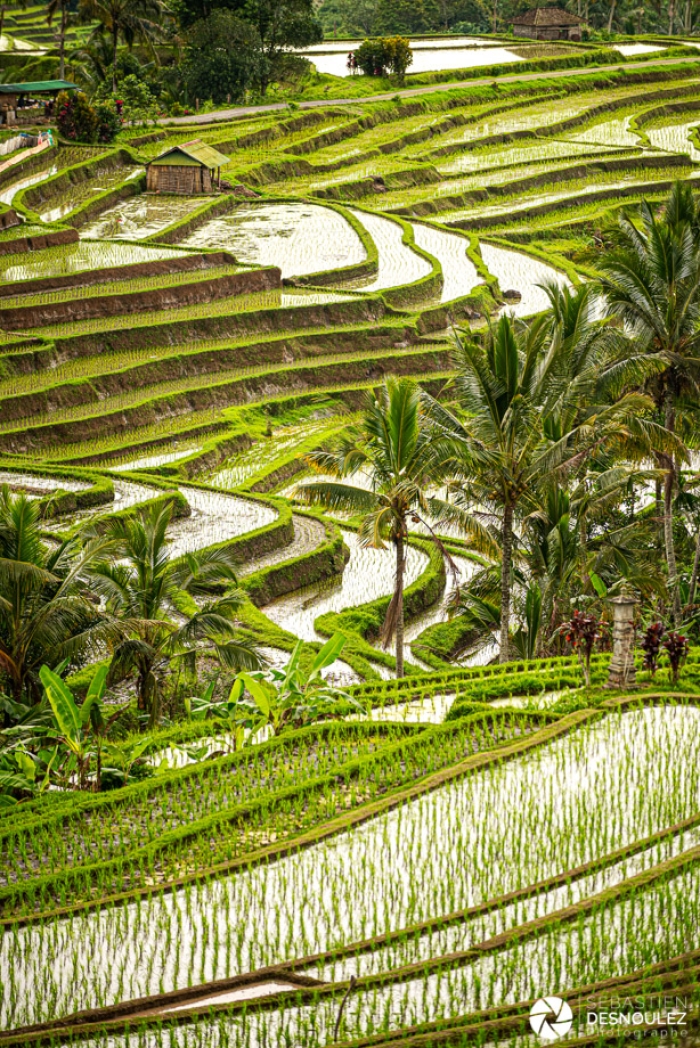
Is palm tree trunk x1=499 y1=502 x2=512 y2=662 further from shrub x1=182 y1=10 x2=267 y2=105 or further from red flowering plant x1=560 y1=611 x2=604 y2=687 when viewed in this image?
shrub x1=182 y1=10 x2=267 y2=105

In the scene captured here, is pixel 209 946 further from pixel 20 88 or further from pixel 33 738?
pixel 20 88

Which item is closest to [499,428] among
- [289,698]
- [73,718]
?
[289,698]

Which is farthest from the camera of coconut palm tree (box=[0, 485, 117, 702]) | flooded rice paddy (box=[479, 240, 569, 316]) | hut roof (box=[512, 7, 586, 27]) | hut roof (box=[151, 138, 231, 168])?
hut roof (box=[512, 7, 586, 27])

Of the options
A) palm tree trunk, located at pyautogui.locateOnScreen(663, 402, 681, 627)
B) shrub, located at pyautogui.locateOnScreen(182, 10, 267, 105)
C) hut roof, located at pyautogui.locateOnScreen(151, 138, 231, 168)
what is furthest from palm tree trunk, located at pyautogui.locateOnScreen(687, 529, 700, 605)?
shrub, located at pyautogui.locateOnScreen(182, 10, 267, 105)

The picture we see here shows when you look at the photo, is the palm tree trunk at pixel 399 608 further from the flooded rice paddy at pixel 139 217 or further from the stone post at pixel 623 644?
the flooded rice paddy at pixel 139 217

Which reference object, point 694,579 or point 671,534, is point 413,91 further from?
point 694,579

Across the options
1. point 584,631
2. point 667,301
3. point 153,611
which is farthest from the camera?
point 667,301
